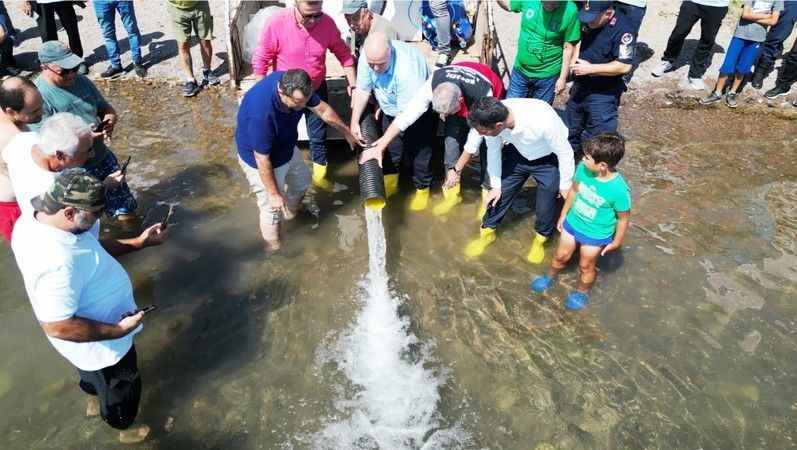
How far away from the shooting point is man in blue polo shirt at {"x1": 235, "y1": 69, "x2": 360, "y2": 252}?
4352 millimetres

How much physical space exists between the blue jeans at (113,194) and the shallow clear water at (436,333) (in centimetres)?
49

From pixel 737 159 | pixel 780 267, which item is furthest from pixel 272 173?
pixel 737 159

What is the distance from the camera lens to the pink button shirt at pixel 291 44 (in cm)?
538

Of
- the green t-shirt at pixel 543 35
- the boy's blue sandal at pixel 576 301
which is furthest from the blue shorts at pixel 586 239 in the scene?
the green t-shirt at pixel 543 35

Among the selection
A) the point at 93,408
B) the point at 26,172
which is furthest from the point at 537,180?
the point at 93,408

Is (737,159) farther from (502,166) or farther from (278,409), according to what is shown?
(278,409)

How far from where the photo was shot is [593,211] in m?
4.48

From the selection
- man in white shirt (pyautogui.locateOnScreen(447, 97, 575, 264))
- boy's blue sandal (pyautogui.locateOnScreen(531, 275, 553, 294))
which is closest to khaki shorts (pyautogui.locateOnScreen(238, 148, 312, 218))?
man in white shirt (pyautogui.locateOnScreen(447, 97, 575, 264))

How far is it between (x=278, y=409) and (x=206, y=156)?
3.74m

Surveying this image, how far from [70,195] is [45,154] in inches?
39.1

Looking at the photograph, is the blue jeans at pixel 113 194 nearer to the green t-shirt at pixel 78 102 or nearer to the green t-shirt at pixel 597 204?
the green t-shirt at pixel 78 102

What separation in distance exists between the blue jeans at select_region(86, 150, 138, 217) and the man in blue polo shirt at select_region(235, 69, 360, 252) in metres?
1.14

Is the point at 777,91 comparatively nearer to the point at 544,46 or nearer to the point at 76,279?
the point at 544,46

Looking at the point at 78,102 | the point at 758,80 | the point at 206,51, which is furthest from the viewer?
the point at 758,80
